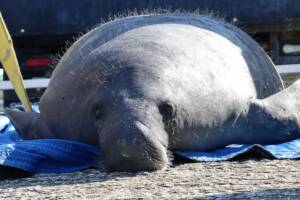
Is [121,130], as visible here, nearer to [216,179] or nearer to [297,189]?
[216,179]

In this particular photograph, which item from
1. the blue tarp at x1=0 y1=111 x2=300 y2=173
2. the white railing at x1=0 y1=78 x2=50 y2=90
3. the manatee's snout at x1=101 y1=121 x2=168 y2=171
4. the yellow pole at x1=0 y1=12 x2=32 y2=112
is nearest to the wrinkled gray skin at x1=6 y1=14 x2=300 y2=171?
the manatee's snout at x1=101 y1=121 x2=168 y2=171

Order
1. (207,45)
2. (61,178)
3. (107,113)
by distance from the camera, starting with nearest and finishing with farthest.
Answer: (61,178)
(107,113)
(207,45)

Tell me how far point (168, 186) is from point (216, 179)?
0.29m

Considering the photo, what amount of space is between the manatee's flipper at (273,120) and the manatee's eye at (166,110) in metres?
0.68

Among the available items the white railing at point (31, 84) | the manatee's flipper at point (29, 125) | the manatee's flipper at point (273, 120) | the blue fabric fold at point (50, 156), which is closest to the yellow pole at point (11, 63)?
the manatee's flipper at point (29, 125)

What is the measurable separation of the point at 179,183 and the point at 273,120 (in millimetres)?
1389

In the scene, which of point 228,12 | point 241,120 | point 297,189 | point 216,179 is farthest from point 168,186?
point 228,12

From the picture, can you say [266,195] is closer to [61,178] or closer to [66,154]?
[61,178]

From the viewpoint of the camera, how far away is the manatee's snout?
467 cm

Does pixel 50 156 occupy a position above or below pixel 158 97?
below

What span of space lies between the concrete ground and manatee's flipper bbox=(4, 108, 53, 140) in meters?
0.98

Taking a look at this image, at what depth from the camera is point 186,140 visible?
17.1 ft

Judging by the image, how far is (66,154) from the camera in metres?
5.21

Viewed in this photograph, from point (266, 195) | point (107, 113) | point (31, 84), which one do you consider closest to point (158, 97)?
point (107, 113)
